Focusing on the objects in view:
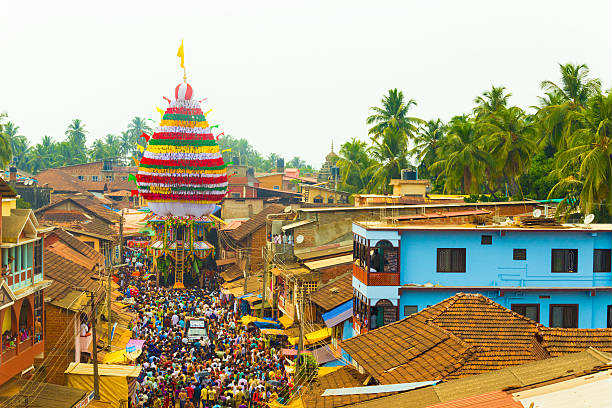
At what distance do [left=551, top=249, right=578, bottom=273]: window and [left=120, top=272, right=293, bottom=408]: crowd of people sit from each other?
473 inches

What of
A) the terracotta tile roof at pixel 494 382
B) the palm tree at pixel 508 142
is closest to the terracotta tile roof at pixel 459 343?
the terracotta tile roof at pixel 494 382

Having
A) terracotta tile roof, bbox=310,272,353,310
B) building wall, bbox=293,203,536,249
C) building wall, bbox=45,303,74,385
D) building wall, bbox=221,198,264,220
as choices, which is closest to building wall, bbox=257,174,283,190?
building wall, bbox=221,198,264,220

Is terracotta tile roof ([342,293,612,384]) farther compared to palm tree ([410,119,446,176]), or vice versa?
palm tree ([410,119,446,176])

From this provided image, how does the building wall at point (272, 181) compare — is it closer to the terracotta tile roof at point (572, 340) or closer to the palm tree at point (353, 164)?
the palm tree at point (353, 164)

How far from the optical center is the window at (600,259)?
29.5m

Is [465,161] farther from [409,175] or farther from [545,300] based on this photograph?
[545,300]

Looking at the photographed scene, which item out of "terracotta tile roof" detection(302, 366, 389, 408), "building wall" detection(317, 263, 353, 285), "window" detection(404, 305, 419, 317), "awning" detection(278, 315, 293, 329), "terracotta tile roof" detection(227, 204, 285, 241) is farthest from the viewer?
"terracotta tile roof" detection(227, 204, 285, 241)

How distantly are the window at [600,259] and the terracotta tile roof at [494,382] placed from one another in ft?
53.0

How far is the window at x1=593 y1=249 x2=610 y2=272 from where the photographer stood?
2952 cm

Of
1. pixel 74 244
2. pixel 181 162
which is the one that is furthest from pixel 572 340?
pixel 181 162

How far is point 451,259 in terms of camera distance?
2947cm

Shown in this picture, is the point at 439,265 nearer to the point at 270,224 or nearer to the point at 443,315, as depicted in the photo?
the point at 443,315

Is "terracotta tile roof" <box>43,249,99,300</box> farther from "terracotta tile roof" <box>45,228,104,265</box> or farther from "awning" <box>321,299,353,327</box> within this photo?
"awning" <box>321,299,353,327</box>

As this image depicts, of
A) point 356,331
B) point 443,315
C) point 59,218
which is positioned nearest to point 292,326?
point 356,331
